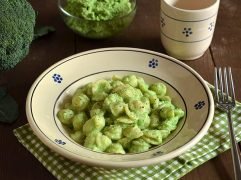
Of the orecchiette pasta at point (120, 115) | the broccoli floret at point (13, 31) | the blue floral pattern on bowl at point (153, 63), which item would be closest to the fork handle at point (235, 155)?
the orecchiette pasta at point (120, 115)

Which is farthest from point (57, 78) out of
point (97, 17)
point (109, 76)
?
point (97, 17)

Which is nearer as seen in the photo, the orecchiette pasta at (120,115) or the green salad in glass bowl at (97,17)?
the orecchiette pasta at (120,115)

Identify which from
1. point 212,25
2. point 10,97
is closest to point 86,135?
point 10,97

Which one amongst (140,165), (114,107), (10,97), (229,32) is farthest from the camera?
(229,32)

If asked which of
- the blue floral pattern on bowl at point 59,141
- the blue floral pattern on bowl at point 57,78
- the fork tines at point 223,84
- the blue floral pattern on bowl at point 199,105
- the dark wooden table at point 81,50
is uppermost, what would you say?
the blue floral pattern on bowl at point 199,105

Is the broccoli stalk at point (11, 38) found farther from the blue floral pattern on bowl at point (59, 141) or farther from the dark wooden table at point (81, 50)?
the blue floral pattern on bowl at point (59, 141)

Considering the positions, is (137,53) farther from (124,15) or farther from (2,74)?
(2,74)
